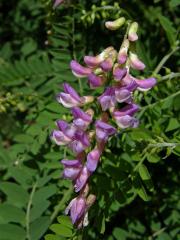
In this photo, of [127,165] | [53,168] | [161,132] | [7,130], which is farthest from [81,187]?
[7,130]

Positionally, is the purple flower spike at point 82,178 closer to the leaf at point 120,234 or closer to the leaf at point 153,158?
the leaf at point 153,158

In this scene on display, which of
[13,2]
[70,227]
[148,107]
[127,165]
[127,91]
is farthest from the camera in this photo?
[13,2]

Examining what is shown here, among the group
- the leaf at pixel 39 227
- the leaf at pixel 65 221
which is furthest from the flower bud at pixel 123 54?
the leaf at pixel 39 227

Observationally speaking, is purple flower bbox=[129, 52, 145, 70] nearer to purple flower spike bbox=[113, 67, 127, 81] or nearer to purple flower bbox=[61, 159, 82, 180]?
purple flower spike bbox=[113, 67, 127, 81]

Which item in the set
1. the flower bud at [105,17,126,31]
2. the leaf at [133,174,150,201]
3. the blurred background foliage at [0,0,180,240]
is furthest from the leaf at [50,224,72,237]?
the flower bud at [105,17,126,31]

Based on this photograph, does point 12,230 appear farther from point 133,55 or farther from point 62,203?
point 133,55

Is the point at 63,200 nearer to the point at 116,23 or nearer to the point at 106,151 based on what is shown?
the point at 106,151
